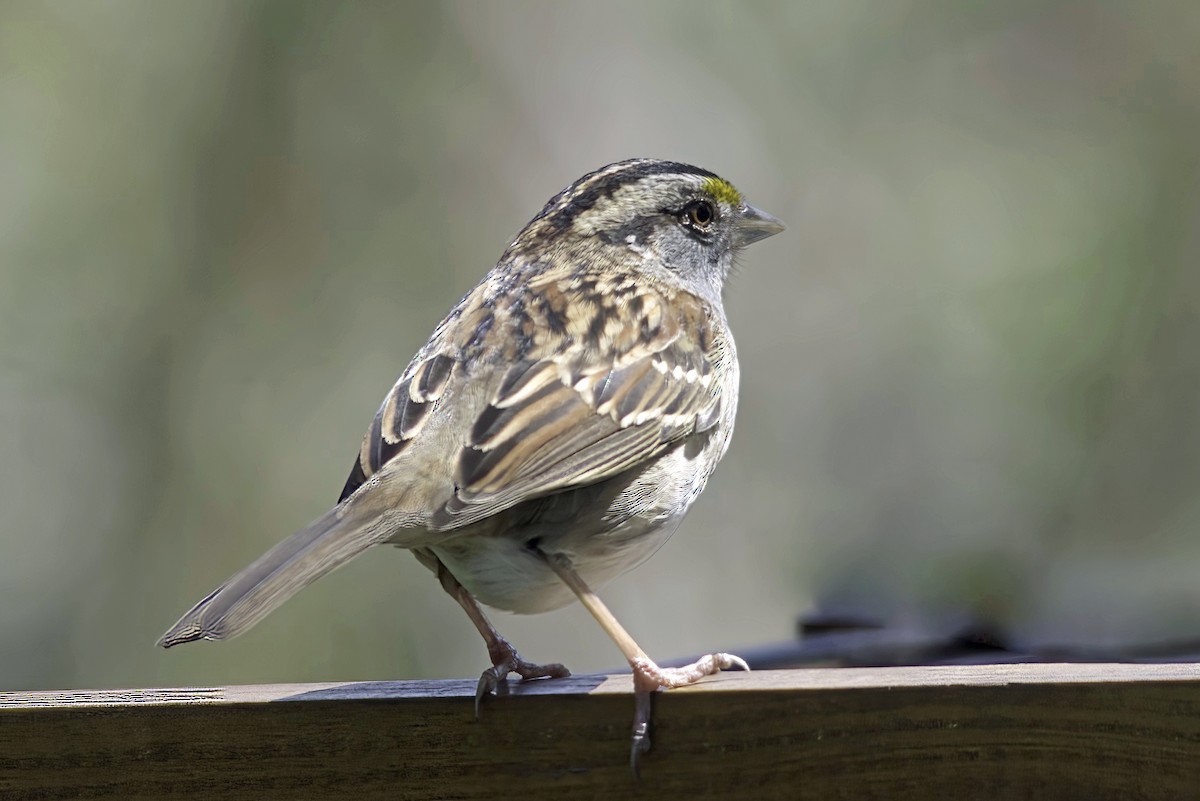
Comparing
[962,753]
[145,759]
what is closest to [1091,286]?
[962,753]

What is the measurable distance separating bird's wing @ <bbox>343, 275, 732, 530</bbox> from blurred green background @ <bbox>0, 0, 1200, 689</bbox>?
3221mm

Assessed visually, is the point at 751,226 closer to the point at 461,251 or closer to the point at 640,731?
the point at 640,731

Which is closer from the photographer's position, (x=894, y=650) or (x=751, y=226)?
(x=894, y=650)

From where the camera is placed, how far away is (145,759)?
7.47ft

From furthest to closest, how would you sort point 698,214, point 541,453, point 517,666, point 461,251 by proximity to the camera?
point 461,251 < point 698,214 < point 517,666 < point 541,453

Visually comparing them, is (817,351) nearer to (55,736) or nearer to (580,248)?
(580,248)

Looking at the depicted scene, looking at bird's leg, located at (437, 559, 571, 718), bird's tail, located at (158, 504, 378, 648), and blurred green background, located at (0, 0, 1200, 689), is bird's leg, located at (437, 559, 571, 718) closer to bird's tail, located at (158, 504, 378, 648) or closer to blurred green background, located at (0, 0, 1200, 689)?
bird's tail, located at (158, 504, 378, 648)

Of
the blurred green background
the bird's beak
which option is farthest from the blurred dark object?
the blurred green background

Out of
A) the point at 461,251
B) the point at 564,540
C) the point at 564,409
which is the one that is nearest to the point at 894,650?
the point at 564,540

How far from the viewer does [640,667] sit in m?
2.20

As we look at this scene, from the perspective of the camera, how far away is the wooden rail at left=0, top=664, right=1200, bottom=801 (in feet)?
6.65

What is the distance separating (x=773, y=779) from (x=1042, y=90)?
5.50m

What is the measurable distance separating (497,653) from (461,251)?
490 cm

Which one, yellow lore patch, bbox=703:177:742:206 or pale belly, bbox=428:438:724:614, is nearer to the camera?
pale belly, bbox=428:438:724:614
